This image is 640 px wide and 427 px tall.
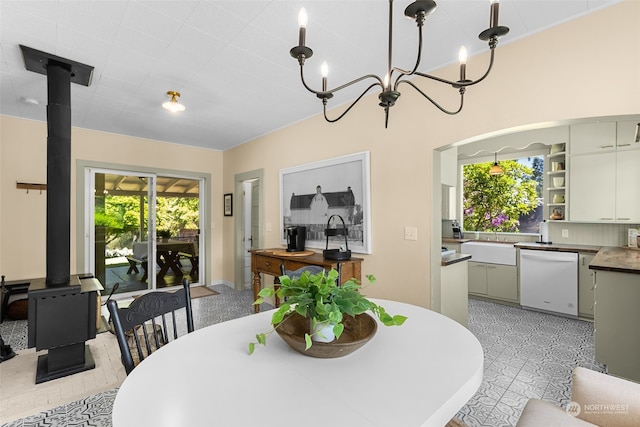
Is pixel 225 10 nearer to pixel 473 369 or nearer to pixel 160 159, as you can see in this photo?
pixel 473 369

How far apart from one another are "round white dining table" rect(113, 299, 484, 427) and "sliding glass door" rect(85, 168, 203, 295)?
4.28 meters

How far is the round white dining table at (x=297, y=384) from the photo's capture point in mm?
810

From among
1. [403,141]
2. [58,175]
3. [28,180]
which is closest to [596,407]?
[403,141]

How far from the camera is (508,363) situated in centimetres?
260

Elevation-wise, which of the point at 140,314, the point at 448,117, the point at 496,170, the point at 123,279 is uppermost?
the point at 448,117

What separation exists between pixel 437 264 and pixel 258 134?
3227mm

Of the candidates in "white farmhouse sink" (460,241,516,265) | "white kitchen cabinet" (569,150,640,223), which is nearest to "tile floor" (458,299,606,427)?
"white farmhouse sink" (460,241,516,265)

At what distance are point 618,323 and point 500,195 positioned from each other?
2.98m

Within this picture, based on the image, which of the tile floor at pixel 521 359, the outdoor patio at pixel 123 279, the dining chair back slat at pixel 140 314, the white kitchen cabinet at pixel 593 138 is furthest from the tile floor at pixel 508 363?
the white kitchen cabinet at pixel 593 138

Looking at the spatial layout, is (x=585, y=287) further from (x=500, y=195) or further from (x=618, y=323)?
(x=500, y=195)

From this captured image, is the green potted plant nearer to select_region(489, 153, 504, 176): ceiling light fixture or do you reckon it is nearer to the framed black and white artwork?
the framed black and white artwork

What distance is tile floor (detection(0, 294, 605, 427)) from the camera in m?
1.96

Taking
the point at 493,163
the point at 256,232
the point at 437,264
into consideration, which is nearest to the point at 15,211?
the point at 256,232

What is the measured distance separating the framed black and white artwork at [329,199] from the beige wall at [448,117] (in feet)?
0.36
